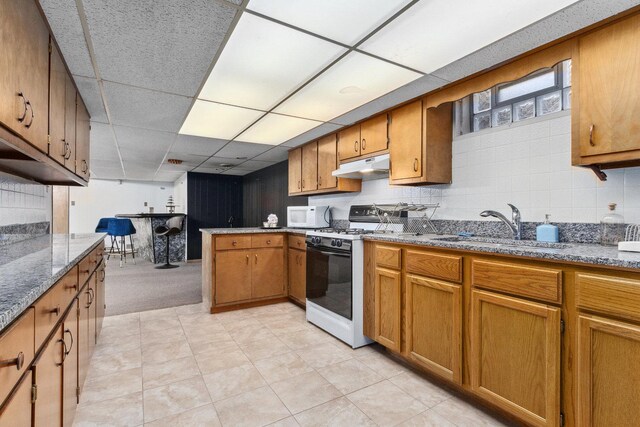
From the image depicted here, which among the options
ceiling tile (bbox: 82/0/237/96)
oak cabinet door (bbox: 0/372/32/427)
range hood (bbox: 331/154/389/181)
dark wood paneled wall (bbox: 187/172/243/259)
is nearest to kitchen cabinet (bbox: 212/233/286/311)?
range hood (bbox: 331/154/389/181)

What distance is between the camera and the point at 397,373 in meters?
2.24

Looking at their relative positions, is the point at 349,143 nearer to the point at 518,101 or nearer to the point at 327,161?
the point at 327,161

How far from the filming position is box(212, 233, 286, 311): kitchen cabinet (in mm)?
3594

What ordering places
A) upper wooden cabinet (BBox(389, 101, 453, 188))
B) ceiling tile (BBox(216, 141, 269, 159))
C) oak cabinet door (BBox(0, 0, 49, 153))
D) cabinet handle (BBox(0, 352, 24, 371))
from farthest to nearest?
ceiling tile (BBox(216, 141, 269, 159))
upper wooden cabinet (BBox(389, 101, 453, 188))
oak cabinet door (BBox(0, 0, 49, 153))
cabinet handle (BBox(0, 352, 24, 371))

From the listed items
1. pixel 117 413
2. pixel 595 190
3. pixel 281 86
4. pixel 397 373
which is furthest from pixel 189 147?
pixel 595 190

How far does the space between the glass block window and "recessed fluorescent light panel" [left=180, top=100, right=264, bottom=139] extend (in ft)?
6.11

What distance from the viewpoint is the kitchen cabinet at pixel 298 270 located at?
366 centimetres

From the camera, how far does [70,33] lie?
1729 millimetres

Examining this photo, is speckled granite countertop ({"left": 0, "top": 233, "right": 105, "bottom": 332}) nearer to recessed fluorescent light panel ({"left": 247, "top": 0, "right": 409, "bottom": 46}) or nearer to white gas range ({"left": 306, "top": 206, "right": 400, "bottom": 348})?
recessed fluorescent light panel ({"left": 247, "top": 0, "right": 409, "bottom": 46})

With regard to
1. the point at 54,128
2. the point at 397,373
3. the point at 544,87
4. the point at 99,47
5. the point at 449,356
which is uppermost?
the point at 99,47

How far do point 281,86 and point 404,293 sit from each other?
182 cm

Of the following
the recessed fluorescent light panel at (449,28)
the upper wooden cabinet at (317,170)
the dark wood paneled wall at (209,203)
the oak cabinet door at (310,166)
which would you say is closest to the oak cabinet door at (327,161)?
the upper wooden cabinet at (317,170)

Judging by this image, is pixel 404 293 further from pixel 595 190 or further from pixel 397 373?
pixel 595 190

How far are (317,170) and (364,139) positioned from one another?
94cm
